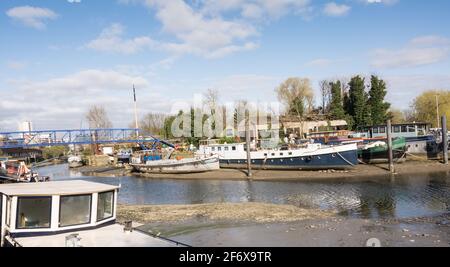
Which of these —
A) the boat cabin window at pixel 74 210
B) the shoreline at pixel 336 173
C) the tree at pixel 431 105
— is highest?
the tree at pixel 431 105

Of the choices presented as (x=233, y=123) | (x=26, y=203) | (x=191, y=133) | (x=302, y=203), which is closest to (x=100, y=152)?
(x=191, y=133)

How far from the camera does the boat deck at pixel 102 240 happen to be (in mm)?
10852

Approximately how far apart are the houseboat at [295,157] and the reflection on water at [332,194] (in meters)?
7.00

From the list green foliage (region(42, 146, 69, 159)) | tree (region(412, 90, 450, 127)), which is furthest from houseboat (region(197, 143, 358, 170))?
green foliage (region(42, 146, 69, 159))

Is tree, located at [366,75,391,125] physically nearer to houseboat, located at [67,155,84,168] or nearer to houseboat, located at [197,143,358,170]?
houseboat, located at [197,143,358,170]

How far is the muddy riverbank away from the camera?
16969 mm

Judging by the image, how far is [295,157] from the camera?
48344mm

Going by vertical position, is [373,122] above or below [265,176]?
above

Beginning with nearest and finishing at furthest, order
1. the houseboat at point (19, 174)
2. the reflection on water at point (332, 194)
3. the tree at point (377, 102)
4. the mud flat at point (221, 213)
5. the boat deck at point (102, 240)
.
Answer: the boat deck at point (102, 240), the mud flat at point (221, 213), the reflection on water at point (332, 194), the houseboat at point (19, 174), the tree at point (377, 102)

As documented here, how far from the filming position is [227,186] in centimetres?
4131

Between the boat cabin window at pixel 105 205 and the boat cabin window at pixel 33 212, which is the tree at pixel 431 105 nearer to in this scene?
the boat cabin window at pixel 105 205

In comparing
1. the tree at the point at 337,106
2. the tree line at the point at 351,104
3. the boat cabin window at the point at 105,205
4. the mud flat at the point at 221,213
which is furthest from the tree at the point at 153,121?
the boat cabin window at the point at 105,205
